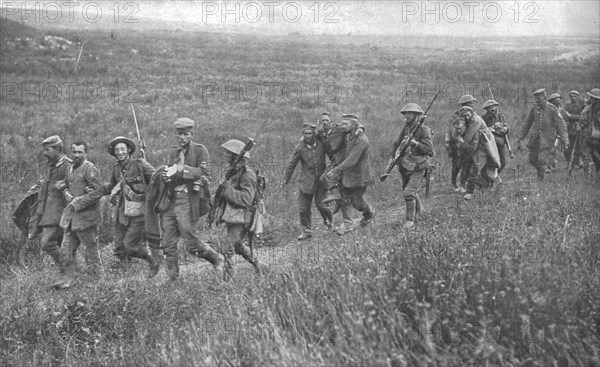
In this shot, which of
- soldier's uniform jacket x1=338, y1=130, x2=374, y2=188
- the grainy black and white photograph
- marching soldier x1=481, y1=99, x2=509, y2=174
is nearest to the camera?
the grainy black and white photograph

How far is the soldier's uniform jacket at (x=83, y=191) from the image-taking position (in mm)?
7707

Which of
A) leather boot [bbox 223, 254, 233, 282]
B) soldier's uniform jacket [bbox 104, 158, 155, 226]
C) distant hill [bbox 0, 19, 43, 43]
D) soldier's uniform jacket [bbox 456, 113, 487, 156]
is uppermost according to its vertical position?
distant hill [bbox 0, 19, 43, 43]

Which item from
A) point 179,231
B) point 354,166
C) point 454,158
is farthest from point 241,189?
point 454,158

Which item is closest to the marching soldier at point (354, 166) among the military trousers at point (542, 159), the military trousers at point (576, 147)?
the military trousers at point (542, 159)

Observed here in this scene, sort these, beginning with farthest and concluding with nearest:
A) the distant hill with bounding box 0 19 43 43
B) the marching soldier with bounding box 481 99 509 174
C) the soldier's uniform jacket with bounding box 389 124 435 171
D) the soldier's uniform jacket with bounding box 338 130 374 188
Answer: the distant hill with bounding box 0 19 43 43, the marching soldier with bounding box 481 99 509 174, the soldier's uniform jacket with bounding box 338 130 374 188, the soldier's uniform jacket with bounding box 389 124 435 171

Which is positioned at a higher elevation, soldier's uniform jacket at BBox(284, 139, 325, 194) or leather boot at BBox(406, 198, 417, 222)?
soldier's uniform jacket at BBox(284, 139, 325, 194)

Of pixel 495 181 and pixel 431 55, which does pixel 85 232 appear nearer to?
pixel 495 181

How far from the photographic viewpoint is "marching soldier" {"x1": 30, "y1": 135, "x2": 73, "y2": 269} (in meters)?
7.95

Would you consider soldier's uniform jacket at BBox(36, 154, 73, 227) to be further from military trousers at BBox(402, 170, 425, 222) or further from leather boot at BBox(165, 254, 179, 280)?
military trousers at BBox(402, 170, 425, 222)

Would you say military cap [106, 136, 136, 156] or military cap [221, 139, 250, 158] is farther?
military cap [106, 136, 136, 156]

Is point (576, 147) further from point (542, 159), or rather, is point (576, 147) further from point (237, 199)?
point (237, 199)

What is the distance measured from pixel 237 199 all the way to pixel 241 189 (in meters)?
0.19

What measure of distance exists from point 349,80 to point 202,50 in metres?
12.2

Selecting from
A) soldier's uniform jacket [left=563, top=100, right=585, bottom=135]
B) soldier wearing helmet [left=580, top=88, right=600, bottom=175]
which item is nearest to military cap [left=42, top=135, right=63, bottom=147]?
soldier wearing helmet [left=580, top=88, right=600, bottom=175]
